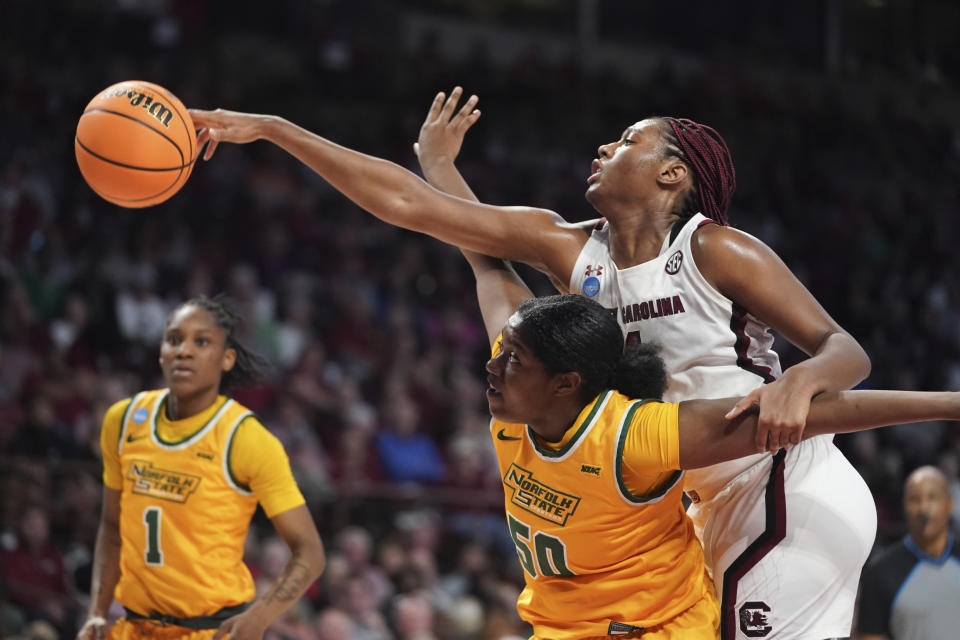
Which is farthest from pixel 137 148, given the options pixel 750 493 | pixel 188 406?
pixel 750 493

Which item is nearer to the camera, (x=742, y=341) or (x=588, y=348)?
(x=588, y=348)

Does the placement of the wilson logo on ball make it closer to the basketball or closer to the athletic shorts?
the basketball

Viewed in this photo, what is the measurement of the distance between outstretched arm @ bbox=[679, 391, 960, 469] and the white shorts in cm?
28

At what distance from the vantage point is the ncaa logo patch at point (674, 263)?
2770 millimetres

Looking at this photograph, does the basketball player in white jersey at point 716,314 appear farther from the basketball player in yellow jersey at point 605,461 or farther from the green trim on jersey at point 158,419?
the green trim on jersey at point 158,419

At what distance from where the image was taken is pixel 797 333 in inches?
103

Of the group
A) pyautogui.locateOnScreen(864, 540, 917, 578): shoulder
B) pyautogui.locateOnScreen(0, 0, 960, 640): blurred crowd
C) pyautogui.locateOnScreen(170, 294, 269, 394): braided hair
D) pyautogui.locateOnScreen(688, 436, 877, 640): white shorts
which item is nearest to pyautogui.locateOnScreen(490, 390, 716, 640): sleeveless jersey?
pyautogui.locateOnScreen(688, 436, 877, 640): white shorts

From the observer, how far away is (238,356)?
13.4ft

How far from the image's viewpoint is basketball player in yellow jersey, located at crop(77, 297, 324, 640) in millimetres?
3555

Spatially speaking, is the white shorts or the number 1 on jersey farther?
the number 1 on jersey

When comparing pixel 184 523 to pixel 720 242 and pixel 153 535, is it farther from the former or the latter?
pixel 720 242

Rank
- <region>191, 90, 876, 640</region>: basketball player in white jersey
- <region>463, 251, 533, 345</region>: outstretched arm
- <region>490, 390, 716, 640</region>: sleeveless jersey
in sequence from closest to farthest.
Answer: <region>490, 390, 716, 640</region>: sleeveless jersey → <region>191, 90, 876, 640</region>: basketball player in white jersey → <region>463, 251, 533, 345</region>: outstretched arm

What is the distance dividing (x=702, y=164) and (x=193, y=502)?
196 cm

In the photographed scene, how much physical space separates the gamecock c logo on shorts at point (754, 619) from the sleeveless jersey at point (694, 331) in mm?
304
